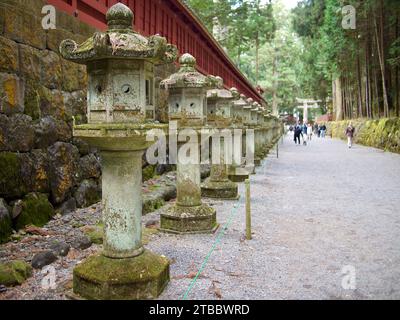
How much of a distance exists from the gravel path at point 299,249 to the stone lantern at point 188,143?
10.7 inches

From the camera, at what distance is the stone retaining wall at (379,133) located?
69.6 feet

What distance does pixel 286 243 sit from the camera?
5926mm

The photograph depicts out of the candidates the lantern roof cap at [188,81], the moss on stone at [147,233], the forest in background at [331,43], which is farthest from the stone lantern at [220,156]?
the forest in background at [331,43]

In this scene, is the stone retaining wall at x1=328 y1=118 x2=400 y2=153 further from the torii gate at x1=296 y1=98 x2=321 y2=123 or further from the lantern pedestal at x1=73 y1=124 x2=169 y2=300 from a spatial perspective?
the torii gate at x1=296 y1=98 x2=321 y2=123

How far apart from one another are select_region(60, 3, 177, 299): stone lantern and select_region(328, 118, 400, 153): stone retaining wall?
19.7m

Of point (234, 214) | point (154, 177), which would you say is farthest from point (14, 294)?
point (154, 177)

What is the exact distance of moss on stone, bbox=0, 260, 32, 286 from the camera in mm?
4137

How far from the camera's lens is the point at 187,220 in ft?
21.0

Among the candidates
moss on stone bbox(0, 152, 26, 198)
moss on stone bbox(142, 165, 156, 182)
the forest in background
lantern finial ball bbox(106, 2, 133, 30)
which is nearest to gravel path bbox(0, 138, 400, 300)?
moss on stone bbox(0, 152, 26, 198)

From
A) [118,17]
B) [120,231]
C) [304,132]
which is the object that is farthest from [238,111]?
[304,132]

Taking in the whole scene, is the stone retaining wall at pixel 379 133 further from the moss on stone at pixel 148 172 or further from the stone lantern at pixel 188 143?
the stone lantern at pixel 188 143

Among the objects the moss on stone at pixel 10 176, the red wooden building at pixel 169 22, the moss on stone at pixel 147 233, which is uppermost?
the red wooden building at pixel 169 22

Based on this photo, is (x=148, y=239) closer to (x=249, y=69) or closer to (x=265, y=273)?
(x=265, y=273)
